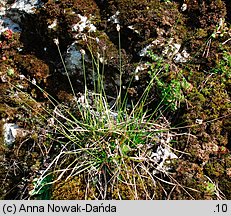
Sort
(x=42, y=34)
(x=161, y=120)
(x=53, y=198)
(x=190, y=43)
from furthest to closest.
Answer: (x=42, y=34)
(x=190, y=43)
(x=161, y=120)
(x=53, y=198)

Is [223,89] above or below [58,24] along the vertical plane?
below

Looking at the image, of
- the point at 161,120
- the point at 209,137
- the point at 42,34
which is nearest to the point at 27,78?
the point at 42,34

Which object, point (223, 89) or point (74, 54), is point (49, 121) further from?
point (223, 89)

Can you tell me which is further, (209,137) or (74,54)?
(74,54)

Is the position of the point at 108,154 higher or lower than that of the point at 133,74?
lower

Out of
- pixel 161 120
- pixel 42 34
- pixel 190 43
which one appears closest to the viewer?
pixel 161 120

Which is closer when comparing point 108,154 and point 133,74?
point 108,154

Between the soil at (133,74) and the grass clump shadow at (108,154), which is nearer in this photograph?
the grass clump shadow at (108,154)

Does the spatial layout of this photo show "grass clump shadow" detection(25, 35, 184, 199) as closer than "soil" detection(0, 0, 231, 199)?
Yes
